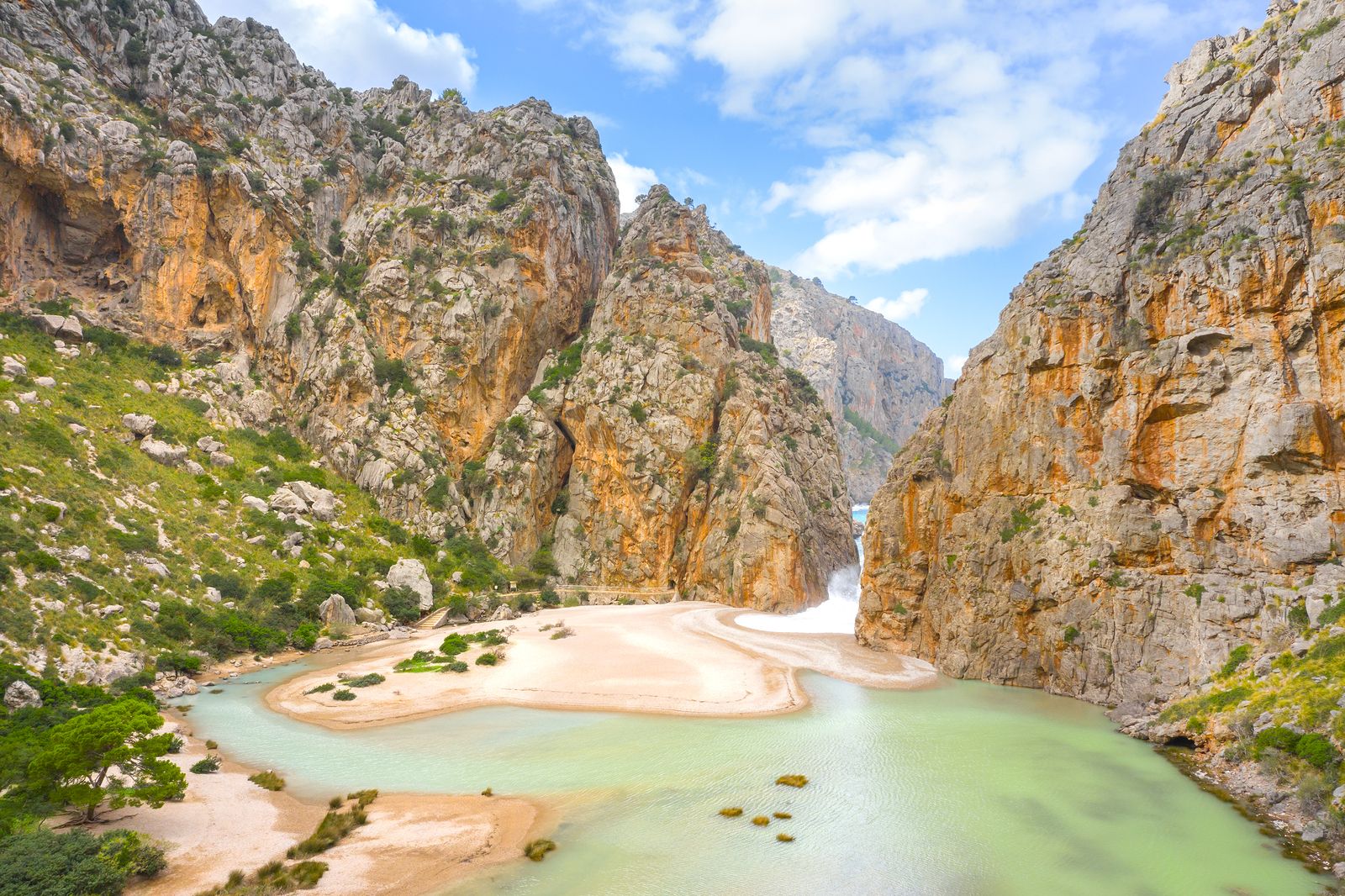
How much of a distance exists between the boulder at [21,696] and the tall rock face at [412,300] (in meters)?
36.0

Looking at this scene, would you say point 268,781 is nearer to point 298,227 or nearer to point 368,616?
point 368,616

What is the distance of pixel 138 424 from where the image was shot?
4397 cm

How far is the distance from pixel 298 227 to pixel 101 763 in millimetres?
Result: 62233

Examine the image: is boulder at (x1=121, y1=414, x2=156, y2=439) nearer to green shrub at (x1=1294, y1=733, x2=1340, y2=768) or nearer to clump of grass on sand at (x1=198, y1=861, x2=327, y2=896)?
clump of grass on sand at (x1=198, y1=861, x2=327, y2=896)

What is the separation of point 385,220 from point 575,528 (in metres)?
38.2

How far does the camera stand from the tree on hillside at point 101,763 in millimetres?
14047

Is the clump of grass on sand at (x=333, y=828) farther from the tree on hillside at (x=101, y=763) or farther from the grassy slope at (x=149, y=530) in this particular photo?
the grassy slope at (x=149, y=530)

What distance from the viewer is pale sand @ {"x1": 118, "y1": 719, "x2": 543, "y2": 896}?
13.4 m

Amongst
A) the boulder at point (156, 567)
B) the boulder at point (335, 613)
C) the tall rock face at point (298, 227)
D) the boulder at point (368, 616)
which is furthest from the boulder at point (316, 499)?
the boulder at point (156, 567)

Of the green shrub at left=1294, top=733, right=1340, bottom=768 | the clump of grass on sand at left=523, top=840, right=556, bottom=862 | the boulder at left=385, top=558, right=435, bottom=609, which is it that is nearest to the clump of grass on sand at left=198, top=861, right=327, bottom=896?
the clump of grass on sand at left=523, top=840, right=556, bottom=862

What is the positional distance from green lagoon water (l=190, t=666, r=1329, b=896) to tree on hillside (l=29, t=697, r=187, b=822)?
13.7 feet

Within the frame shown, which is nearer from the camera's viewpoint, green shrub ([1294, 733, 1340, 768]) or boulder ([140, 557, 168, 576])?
green shrub ([1294, 733, 1340, 768])

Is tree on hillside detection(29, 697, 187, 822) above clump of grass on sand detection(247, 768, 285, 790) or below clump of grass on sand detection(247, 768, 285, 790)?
above

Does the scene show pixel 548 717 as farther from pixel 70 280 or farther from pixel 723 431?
pixel 70 280
